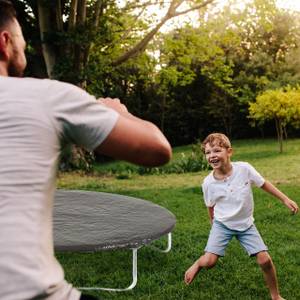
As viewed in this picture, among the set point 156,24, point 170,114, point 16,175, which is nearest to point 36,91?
point 16,175

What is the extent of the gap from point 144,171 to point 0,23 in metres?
10.5

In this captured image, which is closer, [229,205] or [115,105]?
[115,105]

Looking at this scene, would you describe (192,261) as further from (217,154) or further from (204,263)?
(217,154)

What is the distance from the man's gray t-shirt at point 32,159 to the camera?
978 millimetres

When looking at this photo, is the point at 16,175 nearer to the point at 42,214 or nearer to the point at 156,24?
the point at 42,214

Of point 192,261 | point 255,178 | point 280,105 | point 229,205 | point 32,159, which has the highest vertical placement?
point 32,159

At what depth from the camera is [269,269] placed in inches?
131

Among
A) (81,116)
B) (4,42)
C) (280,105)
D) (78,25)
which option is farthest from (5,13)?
(280,105)

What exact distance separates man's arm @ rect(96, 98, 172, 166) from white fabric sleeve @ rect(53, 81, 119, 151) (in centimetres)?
2

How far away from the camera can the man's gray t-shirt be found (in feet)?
3.21

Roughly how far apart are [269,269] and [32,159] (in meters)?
2.62

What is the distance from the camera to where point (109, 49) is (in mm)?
13875

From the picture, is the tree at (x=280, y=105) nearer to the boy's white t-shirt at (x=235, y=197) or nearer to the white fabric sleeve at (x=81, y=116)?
the boy's white t-shirt at (x=235, y=197)

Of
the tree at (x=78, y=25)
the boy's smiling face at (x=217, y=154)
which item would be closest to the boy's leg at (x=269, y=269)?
the boy's smiling face at (x=217, y=154)
